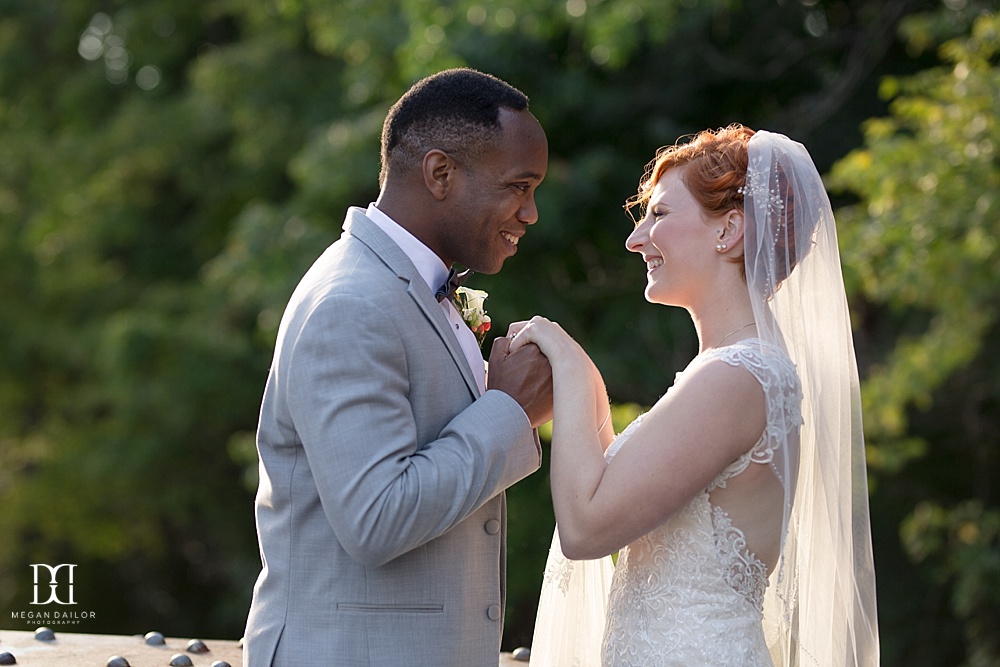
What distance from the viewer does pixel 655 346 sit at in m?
8.67

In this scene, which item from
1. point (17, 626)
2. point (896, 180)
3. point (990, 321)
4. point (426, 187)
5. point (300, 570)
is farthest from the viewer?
point (17, 626)

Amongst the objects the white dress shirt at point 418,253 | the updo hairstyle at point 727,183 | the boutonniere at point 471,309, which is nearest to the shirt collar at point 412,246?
the white dress shirt at point 418,253

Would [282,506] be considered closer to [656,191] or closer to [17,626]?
[656,191]

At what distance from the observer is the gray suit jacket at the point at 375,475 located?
214 centimetres

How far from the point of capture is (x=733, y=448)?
260cm

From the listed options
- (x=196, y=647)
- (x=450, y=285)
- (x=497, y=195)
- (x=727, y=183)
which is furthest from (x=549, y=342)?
(x=196, y=647)

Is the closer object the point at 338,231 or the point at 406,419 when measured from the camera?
the point at 406,419

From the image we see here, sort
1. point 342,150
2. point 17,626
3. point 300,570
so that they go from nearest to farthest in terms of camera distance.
Answer: point 300,570
point 342,150
point 17,626

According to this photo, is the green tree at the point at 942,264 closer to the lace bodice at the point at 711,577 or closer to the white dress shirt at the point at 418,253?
the lace bodice at the point at 711,577

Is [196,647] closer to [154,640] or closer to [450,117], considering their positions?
[154,640]

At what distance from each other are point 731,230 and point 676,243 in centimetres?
14

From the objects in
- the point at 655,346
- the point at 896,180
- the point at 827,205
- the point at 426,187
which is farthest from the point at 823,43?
the point at 426,187

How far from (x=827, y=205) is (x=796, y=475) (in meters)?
0.69

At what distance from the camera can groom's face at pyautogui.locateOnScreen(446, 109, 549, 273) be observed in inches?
97.7
